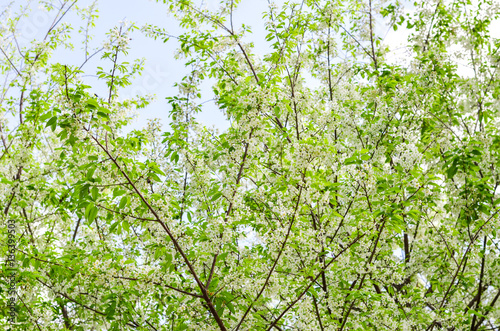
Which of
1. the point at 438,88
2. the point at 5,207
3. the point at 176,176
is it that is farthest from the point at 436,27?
the point at 5,207

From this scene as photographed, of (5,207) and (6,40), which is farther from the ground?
(6,40)

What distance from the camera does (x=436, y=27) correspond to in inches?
324

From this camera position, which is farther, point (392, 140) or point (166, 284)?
point (392, 140)

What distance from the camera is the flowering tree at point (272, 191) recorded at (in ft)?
14.1

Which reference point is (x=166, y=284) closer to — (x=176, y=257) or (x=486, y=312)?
(x=176, y=257)

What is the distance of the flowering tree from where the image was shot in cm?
429

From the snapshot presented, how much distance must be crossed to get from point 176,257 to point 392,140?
3918 mm

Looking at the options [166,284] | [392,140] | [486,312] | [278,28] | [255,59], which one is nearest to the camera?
[166,284]

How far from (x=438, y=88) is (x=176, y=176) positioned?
4.51 meters

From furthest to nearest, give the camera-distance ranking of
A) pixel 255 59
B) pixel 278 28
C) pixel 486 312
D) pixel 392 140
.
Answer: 1. pixel 255 59
2. pixel 278 28
3. pixel 392 140
4. pixel 486 312

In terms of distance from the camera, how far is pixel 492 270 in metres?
6.26

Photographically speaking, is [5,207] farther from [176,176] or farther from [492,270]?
[492,270]

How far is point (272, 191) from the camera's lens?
495 cm

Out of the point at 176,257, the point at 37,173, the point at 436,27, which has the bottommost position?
the point at 176,257
